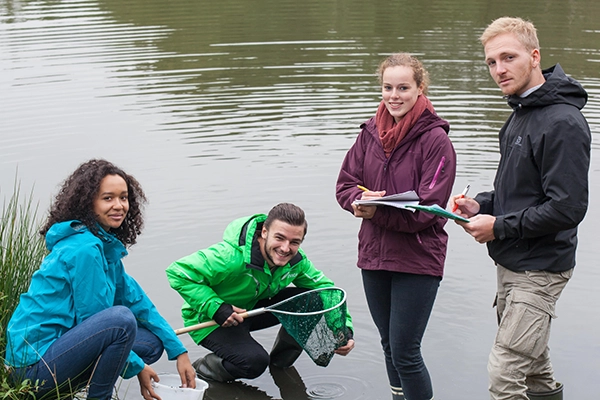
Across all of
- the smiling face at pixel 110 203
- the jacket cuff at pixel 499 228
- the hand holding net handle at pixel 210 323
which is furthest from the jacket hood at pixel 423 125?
the smiling face at pixel 110 203

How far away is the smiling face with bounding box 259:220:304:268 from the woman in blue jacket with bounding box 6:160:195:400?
0.93 meters

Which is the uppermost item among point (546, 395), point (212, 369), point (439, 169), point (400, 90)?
point (400, 90)

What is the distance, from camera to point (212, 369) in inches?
198

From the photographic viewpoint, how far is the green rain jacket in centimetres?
475

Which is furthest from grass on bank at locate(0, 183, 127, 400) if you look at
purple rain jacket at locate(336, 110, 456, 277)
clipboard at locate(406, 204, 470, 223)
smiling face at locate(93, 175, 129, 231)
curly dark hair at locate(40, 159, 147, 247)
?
clipboard at locate(406, 204, 470, 223)

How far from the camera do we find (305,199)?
831cm

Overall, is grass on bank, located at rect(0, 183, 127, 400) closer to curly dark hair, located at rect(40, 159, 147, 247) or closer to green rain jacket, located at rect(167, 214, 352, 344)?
curly dark hair, located at rect(40, 159, 147, 247)

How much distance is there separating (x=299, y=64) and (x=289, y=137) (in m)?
4.69

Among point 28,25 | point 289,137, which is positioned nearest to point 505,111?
point 289,137

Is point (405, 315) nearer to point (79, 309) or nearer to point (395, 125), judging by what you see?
point (395, 125)

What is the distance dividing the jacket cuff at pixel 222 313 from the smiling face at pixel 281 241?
0.37 meters

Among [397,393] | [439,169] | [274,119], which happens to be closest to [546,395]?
[397,393]

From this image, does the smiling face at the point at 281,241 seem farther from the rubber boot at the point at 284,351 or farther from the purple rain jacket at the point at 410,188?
the rubber boot at the point at 284,351

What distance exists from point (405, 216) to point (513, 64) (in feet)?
2.87
